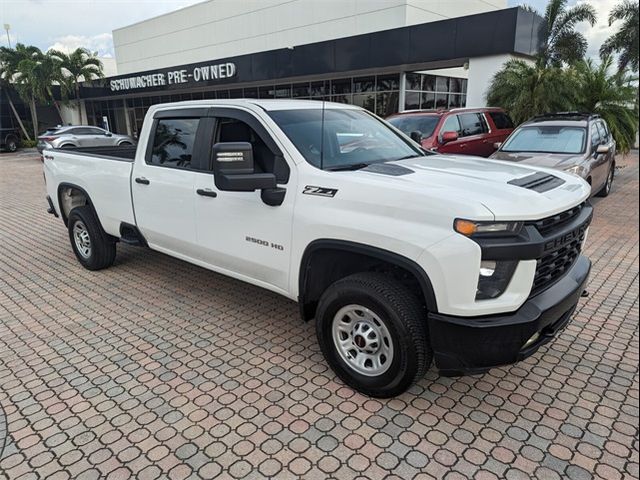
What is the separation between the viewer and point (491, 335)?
101 inches

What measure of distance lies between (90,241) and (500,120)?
10.1 meters

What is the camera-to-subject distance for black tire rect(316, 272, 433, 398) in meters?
Answer: 2.79

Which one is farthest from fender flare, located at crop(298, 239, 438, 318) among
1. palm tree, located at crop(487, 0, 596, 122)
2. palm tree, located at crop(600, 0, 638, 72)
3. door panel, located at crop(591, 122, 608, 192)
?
palm tree, located at crop(600, 0, 638, 72)

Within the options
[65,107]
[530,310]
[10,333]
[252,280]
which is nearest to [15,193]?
[10,333]

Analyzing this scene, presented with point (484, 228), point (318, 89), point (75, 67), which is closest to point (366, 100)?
point (318, 89)

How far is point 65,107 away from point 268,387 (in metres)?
40.9

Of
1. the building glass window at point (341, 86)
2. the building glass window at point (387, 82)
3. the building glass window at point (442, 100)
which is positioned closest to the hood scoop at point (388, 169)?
the building glass window at point (387, 82)

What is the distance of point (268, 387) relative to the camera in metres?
3.31

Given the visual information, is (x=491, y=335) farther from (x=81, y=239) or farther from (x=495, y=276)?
(x=81, y=239)

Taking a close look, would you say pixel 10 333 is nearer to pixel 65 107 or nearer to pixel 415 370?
pixel 415 370

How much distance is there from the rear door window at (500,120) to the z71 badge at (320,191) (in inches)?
375

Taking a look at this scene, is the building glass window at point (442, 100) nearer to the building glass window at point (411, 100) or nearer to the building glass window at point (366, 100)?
the building glass window at point (411, 100)

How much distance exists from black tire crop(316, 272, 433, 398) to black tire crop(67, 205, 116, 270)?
342cm

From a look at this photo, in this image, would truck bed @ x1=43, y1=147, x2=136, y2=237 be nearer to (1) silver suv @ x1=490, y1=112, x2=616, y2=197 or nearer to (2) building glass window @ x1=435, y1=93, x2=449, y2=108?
(1) silver suv @ x1=490, y1=112, x2=616, y2=197
